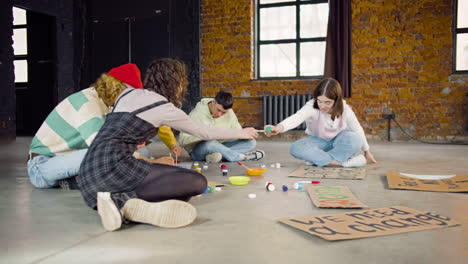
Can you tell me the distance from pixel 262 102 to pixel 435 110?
275 centimetres

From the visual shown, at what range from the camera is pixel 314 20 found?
716 cm

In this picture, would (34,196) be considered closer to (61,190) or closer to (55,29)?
(61,190)

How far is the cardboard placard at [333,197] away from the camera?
2.03m

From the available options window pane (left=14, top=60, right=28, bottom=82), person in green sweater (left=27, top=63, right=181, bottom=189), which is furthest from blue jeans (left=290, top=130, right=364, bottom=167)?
window pane (left=14, top=60, right=28, bottom=82)

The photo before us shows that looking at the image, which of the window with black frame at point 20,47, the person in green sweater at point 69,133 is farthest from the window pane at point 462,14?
the window with black frame at point 20,47

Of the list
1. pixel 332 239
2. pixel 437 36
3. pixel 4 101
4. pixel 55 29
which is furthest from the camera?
pixel 55 29

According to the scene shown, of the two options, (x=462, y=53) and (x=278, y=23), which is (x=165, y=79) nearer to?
(x=278, y=23)

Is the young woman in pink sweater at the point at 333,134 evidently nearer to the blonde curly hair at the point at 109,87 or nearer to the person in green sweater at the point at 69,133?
the person in green sweater at the point at 69,133

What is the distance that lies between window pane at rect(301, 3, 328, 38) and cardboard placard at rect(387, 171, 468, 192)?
463 cm

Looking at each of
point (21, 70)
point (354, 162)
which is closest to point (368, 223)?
point (354, 162)

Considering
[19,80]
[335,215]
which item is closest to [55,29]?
[19,80]

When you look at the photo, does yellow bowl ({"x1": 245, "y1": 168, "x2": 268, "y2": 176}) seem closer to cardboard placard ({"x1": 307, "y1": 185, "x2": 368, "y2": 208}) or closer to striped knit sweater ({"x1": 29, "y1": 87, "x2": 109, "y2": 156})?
cardboard placard ({"x1": 307, "y1": 185, "x2": 368, "y2": 208})

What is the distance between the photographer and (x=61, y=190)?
2.62 metres

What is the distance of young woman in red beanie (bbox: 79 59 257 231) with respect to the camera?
171 cm
